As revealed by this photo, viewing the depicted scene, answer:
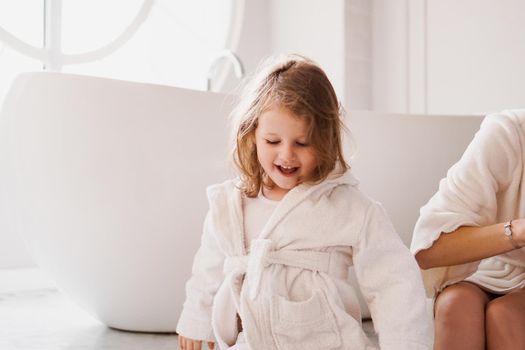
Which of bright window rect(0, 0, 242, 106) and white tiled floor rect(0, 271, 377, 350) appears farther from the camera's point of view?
bright window rect(0, 0, 242, 106)

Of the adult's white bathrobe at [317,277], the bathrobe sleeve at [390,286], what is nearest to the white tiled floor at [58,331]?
the adult's white bathrobe at [317,277]

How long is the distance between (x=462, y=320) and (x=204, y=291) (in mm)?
443

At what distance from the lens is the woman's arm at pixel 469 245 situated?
111cm

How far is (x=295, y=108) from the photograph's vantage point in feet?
3.28

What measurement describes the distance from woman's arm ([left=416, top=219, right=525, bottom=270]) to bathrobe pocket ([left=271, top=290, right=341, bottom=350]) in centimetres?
27

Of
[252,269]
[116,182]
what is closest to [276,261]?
[252,269]

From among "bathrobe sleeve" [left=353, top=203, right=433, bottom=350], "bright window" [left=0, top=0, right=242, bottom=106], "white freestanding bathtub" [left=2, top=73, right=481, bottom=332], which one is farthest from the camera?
"bright window" [left=0, top=0, right=242, bottom=106]

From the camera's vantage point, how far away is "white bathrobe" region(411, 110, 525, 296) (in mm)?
1180

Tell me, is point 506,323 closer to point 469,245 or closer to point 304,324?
point 469,245

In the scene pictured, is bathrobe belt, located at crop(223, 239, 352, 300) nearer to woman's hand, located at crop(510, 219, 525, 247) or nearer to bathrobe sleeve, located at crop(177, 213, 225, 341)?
bathrobe sleeve, located at crop(177, 213, 225, 341)

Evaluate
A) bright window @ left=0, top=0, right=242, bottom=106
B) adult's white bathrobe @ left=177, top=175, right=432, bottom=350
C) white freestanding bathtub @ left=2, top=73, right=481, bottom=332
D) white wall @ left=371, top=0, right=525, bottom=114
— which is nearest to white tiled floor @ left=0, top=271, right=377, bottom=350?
white freestanding bathtub @ left=2, top=73, right=481, bottom=332

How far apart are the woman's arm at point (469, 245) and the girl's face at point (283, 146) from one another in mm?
301

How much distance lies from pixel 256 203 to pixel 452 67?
175 centimetres

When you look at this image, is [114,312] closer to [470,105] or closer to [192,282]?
[192,282]
